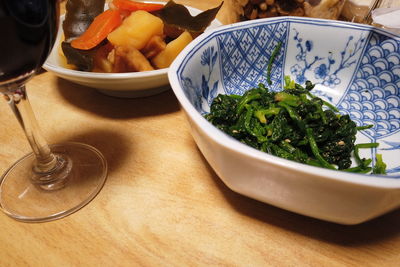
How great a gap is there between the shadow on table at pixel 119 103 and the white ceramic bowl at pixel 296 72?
178 mm

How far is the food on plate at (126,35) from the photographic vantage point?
1009 mm

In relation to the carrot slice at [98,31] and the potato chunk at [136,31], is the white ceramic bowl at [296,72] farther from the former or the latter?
the carrot slice at [98,31]

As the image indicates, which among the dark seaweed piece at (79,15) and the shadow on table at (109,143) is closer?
the shadow on table at (109,143)

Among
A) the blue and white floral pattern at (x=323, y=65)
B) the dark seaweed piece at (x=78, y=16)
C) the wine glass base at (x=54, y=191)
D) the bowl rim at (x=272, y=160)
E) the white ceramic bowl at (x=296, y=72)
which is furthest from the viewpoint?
the dark seaweed piece at (x=78, y=16)

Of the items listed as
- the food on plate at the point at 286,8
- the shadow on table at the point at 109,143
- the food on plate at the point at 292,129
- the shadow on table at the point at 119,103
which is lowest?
the shadow on table at the point at 109,143

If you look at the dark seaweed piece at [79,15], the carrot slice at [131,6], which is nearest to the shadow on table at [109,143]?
the dark seaweed piece at [79,15]

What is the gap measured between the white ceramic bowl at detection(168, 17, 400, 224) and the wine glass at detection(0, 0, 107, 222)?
30cm

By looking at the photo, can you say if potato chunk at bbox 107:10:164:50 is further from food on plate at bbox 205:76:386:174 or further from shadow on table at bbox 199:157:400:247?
shadow on table at bbox 199:157:400:247

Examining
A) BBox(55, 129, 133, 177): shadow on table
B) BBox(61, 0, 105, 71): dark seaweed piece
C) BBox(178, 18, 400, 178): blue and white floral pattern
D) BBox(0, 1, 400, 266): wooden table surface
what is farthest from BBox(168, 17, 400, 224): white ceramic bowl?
BBox(61, 0, 105, 71): dark seaweed piece

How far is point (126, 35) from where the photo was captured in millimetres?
1002

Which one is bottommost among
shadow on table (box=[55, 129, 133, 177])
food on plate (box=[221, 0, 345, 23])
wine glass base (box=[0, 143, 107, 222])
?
wine glass base (box=[0, 143, 107, 222])

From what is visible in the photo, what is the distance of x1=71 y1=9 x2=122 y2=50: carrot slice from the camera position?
1.02 meters

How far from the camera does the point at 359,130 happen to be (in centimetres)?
100

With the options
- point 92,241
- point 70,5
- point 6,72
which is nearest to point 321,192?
point 92,241
